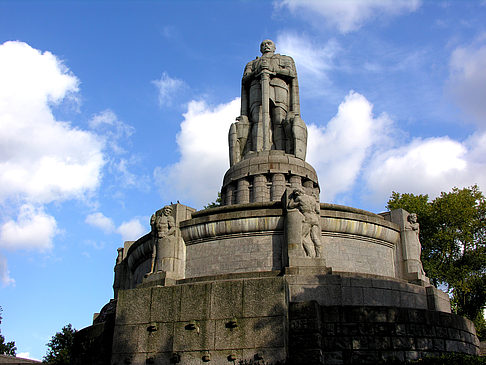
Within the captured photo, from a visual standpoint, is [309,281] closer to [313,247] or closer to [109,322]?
[313,247]

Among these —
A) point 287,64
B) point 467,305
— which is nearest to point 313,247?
point 287,64

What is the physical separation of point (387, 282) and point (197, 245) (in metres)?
5.67

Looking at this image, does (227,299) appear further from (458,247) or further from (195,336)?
(458,247)

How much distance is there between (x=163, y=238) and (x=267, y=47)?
42.8 feet

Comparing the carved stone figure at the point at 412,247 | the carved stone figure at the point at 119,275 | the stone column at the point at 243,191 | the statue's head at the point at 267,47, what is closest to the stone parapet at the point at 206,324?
the carved stone figure at the point at 412,247

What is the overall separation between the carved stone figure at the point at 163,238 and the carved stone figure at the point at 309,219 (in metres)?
3.74

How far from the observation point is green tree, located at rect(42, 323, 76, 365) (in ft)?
37.8

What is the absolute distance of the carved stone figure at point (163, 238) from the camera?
15.6 metres

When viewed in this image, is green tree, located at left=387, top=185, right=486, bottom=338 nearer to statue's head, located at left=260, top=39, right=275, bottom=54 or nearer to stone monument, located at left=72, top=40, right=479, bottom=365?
stone monument, located at left=72, top=40, right=479, bottom=365

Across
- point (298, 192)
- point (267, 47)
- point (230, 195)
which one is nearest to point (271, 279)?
point (298, 192)

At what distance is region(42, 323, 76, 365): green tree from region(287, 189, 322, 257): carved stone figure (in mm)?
6447

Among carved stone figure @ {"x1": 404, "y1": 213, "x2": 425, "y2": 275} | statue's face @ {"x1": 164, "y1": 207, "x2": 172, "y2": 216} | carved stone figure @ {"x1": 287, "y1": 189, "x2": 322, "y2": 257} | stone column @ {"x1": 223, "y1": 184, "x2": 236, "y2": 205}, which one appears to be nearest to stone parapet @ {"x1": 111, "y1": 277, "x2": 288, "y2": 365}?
carved stone figure @ {"x1": 287, "y1": 189, "x2": 322, "y2": 257}

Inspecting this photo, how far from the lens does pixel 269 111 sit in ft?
79.7

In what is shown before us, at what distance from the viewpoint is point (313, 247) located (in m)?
14.1
